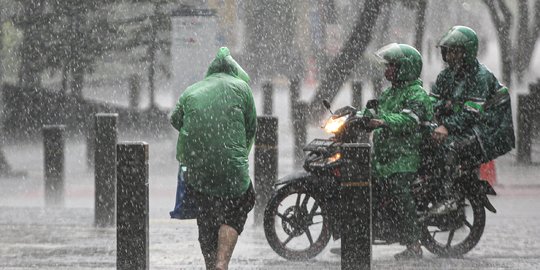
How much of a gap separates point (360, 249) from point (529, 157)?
11043mm

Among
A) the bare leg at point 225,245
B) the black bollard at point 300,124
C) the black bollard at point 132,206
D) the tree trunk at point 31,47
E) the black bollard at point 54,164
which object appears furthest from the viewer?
the tree trunk at point 31,47

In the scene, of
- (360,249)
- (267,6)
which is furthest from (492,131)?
(267,6)

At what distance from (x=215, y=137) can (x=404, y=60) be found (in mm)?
1955

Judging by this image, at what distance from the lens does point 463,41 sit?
950cm

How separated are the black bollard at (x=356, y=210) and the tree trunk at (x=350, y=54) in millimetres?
11036

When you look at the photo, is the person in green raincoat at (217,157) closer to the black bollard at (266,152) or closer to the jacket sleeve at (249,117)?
the jacket sleeve at (249,117)

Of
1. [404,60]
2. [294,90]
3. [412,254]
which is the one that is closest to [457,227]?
[412,254]

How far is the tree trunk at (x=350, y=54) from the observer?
18438 millimetres

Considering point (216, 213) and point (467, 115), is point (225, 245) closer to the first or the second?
point (216, 213)

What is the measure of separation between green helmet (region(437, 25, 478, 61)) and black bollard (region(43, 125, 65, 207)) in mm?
4933

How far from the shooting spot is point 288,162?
18844 mm

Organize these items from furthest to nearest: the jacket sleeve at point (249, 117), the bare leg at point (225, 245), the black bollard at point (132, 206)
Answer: the jacket sleeve at point (249, 117)
the bare leg at point (225, 245)
the black bollard at point (132, 206)

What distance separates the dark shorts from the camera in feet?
26.4

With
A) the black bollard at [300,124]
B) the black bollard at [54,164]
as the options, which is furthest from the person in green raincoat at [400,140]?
the black bollard at [300,124]
